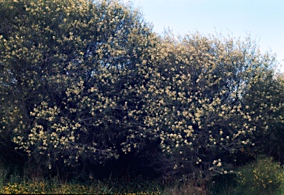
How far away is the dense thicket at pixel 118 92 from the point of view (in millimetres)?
14648

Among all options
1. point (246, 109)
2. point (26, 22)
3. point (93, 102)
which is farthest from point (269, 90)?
point (26, 22)

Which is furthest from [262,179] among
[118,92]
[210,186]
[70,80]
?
[70,80]

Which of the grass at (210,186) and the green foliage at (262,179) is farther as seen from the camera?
the green foliage at (262,179)

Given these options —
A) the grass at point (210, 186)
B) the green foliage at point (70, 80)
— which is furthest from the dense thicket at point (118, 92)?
the grass at point (210, 186)

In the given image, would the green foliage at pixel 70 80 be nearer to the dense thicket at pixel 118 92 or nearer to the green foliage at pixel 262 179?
the dense thicket at pixel 118 92

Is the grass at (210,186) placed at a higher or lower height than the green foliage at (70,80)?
lower

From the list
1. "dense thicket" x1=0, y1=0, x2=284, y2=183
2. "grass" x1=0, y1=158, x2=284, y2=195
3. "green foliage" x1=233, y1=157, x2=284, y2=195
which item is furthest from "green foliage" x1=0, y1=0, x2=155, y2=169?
"green foliage" x1=233, y1=157, x2=284, y2=195

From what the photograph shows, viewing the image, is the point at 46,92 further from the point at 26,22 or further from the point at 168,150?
the point at 168,150

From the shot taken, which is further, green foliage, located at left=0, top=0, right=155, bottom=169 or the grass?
green foliage, located at left=0, top=0, right=155, bottom=169

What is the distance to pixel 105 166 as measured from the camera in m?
17.5

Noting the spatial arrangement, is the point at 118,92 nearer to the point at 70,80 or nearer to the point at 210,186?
the point at 70,80

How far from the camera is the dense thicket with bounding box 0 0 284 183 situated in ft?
48.1

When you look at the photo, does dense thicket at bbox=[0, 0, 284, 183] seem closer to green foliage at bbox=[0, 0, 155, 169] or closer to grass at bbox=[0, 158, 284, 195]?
green foliage at bbox=[0, 0, 155, 169]

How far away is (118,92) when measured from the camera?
624 inches
